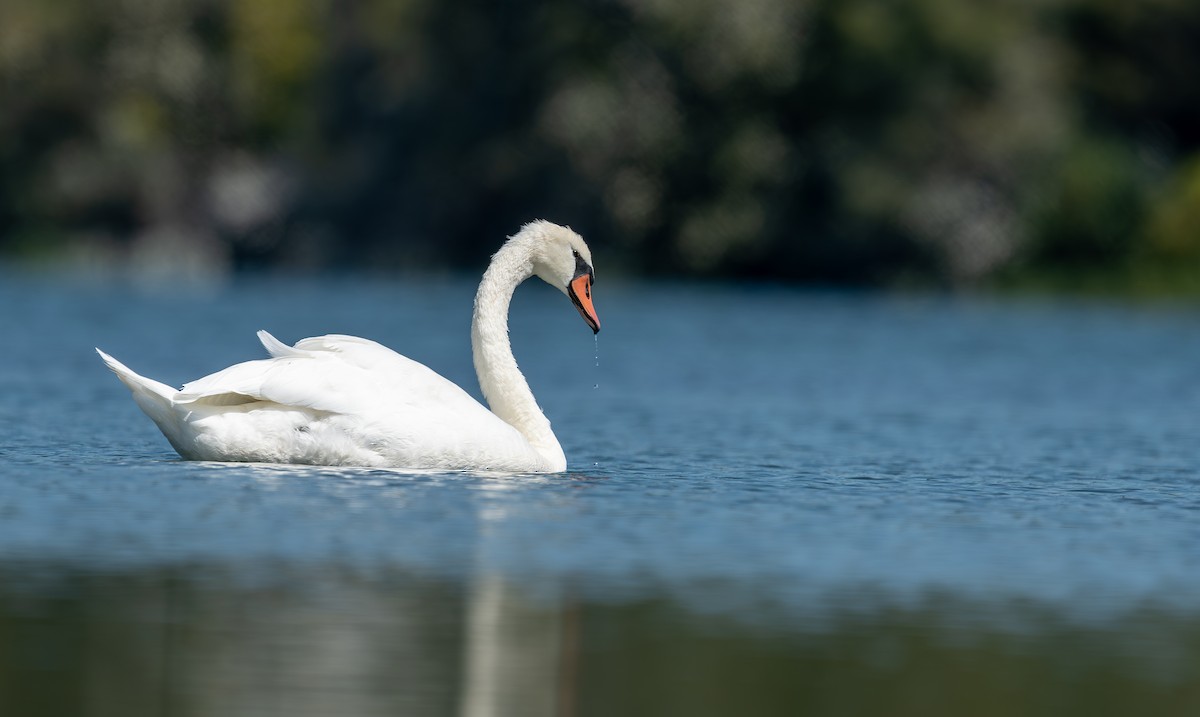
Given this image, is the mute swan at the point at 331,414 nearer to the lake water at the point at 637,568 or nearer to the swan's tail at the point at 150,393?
the swan's tail at the point at 150,393

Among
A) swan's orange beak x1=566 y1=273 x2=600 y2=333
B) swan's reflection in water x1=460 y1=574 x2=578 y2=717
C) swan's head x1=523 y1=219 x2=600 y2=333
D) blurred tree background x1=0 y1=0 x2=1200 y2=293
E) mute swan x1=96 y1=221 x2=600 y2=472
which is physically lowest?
swan's reflection in water x1=460 y1=574 x2=578 y2=717

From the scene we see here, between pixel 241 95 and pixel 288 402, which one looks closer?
pixel 288 402

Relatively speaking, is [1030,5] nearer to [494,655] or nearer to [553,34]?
[553,34]

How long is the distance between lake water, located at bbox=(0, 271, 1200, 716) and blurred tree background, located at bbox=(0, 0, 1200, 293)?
72.4 ft

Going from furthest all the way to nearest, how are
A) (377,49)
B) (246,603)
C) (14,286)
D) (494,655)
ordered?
(377,49) → (14,286) → (246,603) → (494,655)

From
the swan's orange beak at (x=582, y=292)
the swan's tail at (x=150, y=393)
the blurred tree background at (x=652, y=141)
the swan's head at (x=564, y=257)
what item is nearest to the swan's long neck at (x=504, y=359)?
the swan's head at (x=564, y=257)

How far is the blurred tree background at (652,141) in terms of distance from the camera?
41719 mm

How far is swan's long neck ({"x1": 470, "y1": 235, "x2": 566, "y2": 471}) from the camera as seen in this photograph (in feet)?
44.1

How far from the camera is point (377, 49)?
48406 millimetres

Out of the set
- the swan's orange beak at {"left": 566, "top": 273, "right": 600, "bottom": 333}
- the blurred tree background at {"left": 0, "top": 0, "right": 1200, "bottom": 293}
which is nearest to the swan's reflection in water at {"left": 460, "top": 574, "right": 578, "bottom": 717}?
the swan's orange beak at {"left": 566, "top": 273, "right": 600, "bottom": 333}

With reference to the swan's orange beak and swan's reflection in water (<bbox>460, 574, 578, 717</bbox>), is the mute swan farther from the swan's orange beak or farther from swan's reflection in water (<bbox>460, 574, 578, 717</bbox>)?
swan's reflection in water (<bbox>460, 574, 578, 717</bbox>)

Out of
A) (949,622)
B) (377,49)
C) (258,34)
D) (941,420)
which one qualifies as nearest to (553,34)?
(377,49)

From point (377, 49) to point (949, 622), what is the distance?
41.0 m

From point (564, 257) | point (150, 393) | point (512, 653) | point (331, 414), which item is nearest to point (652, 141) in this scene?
point (564, 257)
